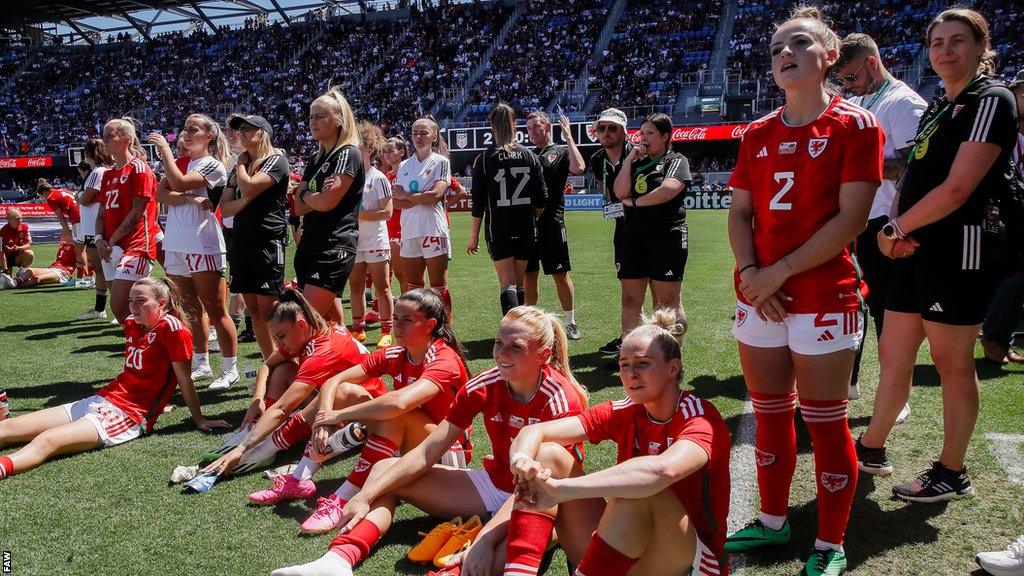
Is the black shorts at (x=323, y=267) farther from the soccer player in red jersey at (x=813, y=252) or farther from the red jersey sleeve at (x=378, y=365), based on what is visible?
the soccer player in red jersey at (x=813, y=252)

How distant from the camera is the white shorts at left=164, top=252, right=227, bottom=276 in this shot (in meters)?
5.79

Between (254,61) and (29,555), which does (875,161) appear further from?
(254,61)

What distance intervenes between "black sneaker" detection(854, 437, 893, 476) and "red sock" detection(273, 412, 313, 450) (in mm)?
2965

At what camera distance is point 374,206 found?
7219 millimetres

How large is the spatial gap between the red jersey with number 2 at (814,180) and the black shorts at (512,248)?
149 inches

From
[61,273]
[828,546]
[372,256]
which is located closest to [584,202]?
[61,273]

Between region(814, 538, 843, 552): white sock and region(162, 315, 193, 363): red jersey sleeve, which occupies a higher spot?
region(162, 315, 193, 363): red jersey sleeve

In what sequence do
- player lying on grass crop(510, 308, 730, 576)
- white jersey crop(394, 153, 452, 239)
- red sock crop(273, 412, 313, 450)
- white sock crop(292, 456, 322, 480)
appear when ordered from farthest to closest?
white jersey crop(394, 153, 452, 239) → red sock crop(273, 412, 313, 450) → white sock crop(292, 456, 322, 480) → player lying on grass crop(510, 308, 730, 576)

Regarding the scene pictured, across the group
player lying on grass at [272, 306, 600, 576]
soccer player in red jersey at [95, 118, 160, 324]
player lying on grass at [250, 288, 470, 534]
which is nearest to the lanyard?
player lying on grass at [272, 306, 600, 576]

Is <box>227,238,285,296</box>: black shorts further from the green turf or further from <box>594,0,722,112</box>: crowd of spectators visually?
<box>594,0,722,112</box>: crowd of spectators

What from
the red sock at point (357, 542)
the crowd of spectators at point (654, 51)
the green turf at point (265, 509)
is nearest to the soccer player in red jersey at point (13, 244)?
the green turf at point (265, 509)

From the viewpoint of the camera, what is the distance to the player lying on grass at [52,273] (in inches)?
486

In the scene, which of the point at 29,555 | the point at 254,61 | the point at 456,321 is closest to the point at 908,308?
the point at 29,555

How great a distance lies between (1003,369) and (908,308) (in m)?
2.84
